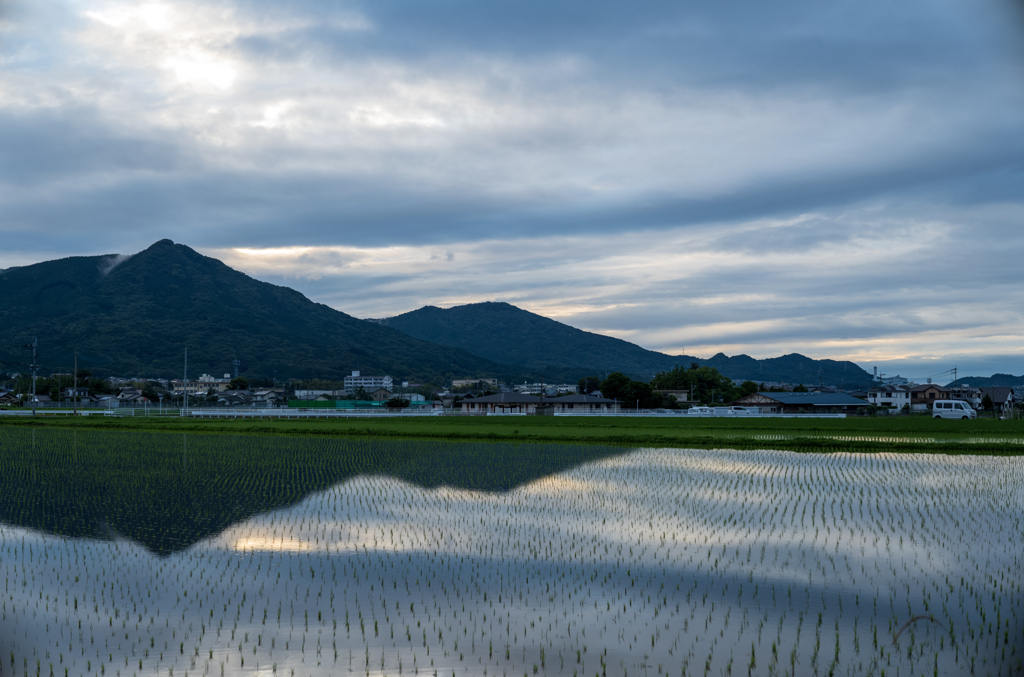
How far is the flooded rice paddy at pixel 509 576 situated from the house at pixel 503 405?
157 ft

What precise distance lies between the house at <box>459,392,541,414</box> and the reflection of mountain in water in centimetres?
3427

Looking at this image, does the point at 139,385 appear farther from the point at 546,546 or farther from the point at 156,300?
the point at 546,546

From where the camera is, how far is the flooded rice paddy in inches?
261

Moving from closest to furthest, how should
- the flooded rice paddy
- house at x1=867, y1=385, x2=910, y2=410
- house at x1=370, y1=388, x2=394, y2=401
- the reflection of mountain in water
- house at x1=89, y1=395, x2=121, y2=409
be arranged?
the flooded rice paddy → the reflection of mountain in water → house at x1=89, y1=395, x2=121, y2=409 → house at x1=867, y1=385, x2=910, y2=410 → house at x1=370, y1=388, x2=394, y2=401

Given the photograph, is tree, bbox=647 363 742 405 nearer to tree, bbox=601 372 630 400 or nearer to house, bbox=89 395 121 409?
tree, bbox=601 372 630 400

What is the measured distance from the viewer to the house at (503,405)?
218 ft

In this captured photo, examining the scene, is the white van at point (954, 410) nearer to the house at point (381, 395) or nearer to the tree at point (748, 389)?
the tree at point (748, 389)

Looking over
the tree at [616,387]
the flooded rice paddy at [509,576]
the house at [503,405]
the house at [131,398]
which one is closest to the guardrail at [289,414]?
the house at [503,405]

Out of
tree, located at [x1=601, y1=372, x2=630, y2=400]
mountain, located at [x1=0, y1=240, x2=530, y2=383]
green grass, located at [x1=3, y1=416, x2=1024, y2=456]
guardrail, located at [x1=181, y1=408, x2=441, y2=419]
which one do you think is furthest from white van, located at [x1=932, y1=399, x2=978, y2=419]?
mountain, located at [x1=0, y1=240, x2=530, y2=383]

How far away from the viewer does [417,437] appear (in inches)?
1335

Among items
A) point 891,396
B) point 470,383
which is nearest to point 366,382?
point 470,383

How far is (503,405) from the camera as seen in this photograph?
67312mm

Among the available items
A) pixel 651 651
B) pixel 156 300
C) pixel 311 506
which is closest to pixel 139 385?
pixel 156 300

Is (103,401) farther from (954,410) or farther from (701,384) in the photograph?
(954,410)
